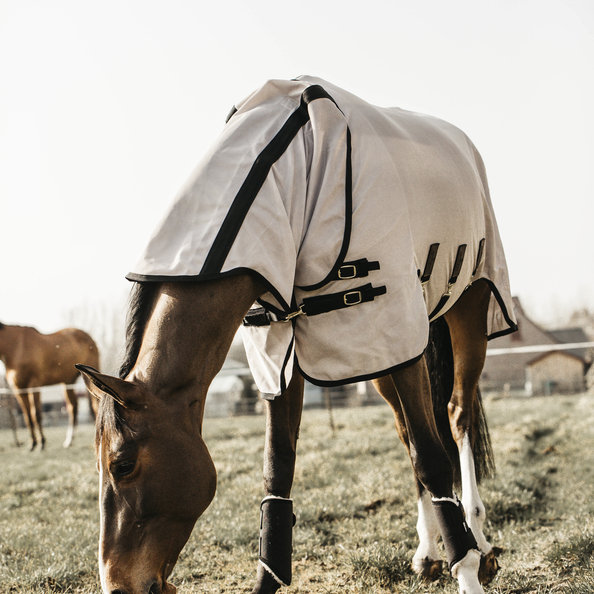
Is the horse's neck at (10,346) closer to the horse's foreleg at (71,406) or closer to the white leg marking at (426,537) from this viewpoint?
the horse's foreleg at (71,406)

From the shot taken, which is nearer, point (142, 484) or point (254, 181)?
point (142, 484)

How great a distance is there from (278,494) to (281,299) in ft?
2.90

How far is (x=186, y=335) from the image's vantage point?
61.0 inches

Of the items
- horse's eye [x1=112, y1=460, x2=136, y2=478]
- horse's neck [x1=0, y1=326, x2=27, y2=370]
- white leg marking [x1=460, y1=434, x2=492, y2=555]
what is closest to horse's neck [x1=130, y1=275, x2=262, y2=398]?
horse's eye [x1=112, y1=460, x2=136, y2=478]

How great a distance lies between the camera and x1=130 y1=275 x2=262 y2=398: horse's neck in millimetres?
1527

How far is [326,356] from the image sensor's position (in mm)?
1881

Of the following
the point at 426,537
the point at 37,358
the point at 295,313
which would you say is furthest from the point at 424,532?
the point at 37,358

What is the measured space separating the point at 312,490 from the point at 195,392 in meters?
3.02

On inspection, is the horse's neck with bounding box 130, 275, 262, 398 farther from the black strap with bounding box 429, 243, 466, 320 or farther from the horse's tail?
the horse's tail

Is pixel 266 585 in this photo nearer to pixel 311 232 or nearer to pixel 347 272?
pixel 347 272

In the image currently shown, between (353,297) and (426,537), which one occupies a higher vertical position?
(353,297)

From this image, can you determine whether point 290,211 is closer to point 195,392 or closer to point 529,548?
point 195,392

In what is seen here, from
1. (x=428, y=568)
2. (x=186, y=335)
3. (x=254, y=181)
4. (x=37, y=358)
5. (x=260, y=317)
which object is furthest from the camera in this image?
(x=37, y=358)

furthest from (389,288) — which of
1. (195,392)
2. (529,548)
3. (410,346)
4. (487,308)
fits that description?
(529,548)
